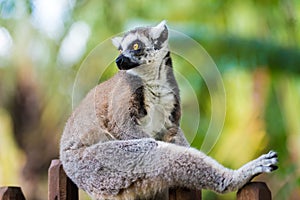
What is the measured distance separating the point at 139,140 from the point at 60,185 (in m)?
0.27

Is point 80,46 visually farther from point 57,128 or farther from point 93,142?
point 93,142

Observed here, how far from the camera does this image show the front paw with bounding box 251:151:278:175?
1.35 m

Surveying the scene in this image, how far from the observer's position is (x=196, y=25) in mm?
4070

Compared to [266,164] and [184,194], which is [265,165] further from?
[184,194]

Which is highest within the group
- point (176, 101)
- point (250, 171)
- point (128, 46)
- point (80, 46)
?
point (80, 46)

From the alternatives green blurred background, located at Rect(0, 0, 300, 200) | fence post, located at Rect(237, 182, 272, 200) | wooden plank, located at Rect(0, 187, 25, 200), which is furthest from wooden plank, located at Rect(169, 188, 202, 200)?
green blurred background, located at Rect(0, 0, 300, 200)

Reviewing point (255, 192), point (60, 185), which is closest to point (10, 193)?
point (60, 185)

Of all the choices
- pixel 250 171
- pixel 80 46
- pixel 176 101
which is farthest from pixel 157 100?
pixel 80 46

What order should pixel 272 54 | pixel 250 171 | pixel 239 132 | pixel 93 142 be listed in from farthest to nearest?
pixel 239 132 → pixel 272 54 → pixel 93 142 → pixel 250 171

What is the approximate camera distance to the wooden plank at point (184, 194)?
4.60 ft

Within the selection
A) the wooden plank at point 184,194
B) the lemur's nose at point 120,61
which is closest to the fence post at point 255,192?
the wooden plank at point 184,194

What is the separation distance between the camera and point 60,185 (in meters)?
1.63

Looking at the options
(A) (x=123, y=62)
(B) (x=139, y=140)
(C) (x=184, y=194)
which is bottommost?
(C) (x=184, y=194)

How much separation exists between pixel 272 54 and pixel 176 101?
2490mm
